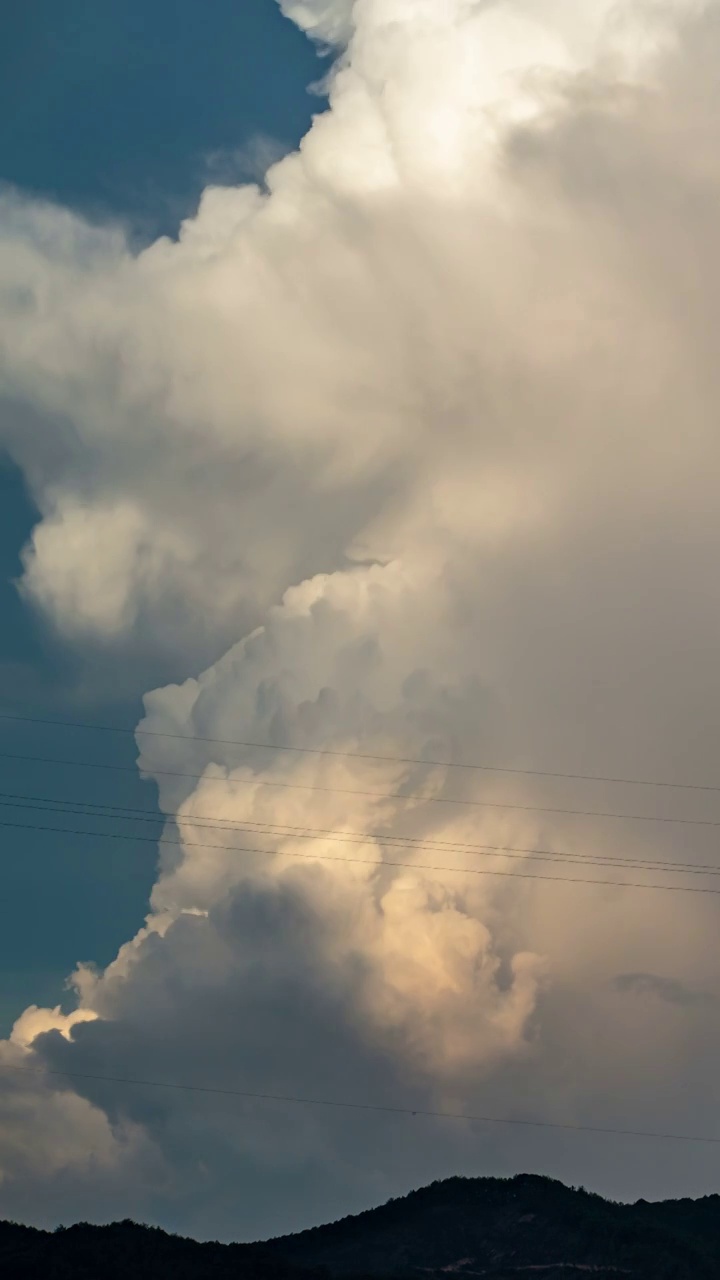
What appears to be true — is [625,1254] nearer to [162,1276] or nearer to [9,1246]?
[162,1276]

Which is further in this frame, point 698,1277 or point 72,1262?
point 698,1277

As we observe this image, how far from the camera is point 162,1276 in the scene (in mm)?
161875

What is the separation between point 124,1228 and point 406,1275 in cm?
3985

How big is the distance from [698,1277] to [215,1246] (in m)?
64.6

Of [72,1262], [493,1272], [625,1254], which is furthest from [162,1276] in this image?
[625,1254]

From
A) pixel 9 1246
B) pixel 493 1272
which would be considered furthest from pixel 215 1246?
pixel 493 1272

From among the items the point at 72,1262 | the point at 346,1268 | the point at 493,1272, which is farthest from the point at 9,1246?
the point at 493,1272

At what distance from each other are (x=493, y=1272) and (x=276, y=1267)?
3641 centimetres

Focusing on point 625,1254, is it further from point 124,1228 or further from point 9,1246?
point 9,1246

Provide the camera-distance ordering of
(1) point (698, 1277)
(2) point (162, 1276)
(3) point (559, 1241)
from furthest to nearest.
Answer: (3) point (559, 1241)
(1) point (698, 1277)
(2) point (162, 1276)

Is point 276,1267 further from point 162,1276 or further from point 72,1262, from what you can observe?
point 72,1262

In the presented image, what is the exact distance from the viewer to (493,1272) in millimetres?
185750

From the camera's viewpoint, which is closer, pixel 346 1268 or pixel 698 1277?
pixel 698 1277

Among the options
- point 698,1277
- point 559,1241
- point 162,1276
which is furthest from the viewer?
point 559,1241
